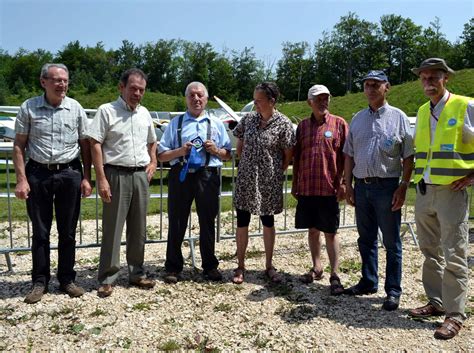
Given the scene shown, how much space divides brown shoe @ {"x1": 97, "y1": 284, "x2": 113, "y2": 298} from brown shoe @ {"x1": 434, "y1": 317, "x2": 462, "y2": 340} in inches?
108

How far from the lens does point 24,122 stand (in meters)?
3.94

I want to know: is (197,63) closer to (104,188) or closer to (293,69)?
(293,69)

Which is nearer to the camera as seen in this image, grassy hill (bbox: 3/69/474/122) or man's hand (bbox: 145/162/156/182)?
man's hand (bbox: 145/162/156/182)

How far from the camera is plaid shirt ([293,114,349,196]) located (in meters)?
4.33

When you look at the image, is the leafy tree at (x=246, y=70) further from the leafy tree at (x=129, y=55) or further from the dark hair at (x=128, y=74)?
the dark hair at (x=128, y=74)

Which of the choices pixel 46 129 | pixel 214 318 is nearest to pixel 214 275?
pixel 214 318

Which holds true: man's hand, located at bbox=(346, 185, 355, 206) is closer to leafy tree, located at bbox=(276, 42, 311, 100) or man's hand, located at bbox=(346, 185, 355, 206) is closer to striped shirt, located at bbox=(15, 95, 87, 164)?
striped shirt, located at bbox=(15, 95, 87, 164)

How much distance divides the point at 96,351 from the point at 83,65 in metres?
61.6

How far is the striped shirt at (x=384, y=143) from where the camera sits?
13.1 feet

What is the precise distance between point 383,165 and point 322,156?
561 millimetres

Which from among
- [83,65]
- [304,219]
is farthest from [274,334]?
[83,65]

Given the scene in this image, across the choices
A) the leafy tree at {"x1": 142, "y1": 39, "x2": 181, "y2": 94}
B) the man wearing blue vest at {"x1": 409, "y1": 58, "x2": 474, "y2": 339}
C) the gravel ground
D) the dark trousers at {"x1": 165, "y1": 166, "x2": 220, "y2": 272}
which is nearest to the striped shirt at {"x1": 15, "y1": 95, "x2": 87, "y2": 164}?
the dark trousers at {"x1": 165, "y1": 166, "x2": 220, "y2": 272}

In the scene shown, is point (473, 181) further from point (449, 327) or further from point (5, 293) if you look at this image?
point (5, 293)

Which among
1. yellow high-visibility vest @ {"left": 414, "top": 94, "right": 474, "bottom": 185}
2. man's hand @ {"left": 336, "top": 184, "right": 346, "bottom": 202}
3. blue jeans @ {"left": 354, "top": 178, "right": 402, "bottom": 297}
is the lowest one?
blue jeans @ {"left": 354, "top": 178, "right": 402, "bottom": 297}
